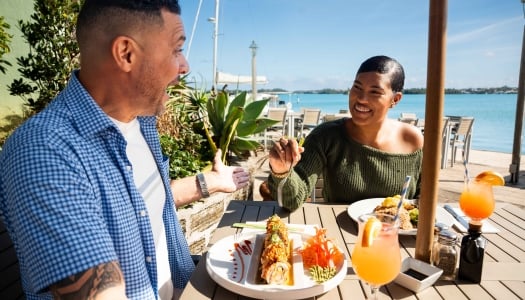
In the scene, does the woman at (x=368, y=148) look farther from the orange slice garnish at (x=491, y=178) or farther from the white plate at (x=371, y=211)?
the orange slice garnish at (x=491, y=178)

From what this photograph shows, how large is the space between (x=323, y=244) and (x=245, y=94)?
4.05 meters

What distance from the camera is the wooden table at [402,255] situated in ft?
3.55

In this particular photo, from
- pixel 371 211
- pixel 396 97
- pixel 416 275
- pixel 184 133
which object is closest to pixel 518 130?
pixel 396 97

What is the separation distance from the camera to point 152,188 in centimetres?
144

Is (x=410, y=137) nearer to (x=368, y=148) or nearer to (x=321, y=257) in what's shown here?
(x=368, y=148)

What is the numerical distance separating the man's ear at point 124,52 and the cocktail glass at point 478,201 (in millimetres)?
1318

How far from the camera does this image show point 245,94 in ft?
16.7

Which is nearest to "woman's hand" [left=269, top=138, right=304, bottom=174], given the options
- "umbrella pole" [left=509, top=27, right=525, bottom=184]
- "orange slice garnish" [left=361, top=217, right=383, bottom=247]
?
"orange slice garnish" [left=361, top=217, right=383, bottom=247]

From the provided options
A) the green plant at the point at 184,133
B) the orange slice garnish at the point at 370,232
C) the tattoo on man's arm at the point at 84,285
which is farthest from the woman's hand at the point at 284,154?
the green plant at the point at 184,133

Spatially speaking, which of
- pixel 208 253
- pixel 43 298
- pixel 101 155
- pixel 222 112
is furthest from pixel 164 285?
pixel 222 112

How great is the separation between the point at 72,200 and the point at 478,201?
132 centimetres

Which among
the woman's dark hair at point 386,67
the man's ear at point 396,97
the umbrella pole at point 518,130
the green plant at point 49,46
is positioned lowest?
the umbrella pole at point 518,130

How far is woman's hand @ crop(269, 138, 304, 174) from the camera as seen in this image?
1688mm

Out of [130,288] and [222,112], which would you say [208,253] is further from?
[222,112]
